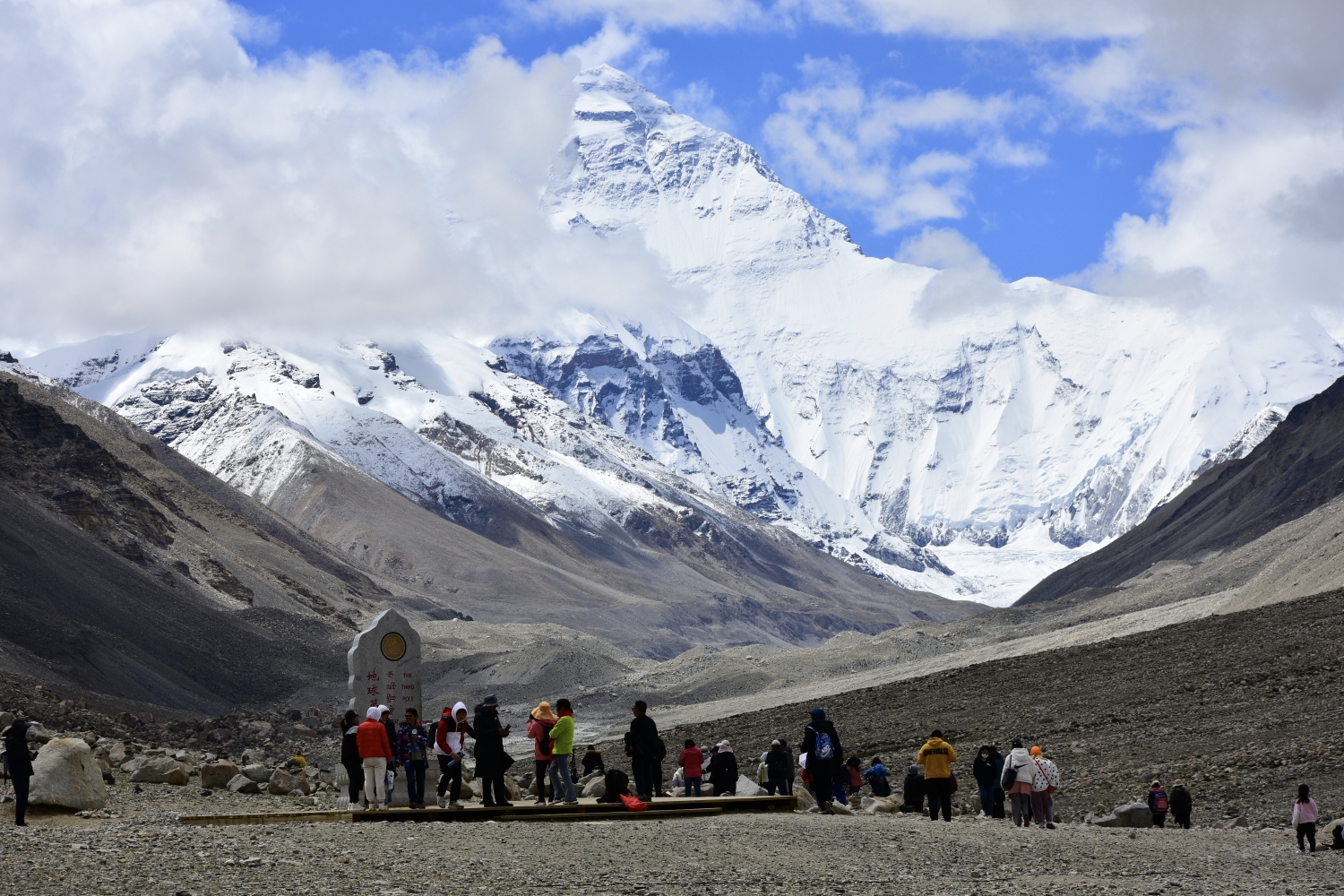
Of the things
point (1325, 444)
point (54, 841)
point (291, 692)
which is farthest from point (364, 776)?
point (1325, 444)

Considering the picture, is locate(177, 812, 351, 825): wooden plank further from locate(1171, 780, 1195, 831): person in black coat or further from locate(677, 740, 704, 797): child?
locate(1171, 780, 1195, 831): person in black coat

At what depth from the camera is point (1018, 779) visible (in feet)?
80.4

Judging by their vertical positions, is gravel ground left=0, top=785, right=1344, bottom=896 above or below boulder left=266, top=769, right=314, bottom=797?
below

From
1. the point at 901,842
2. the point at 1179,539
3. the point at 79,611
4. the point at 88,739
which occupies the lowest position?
the point at 901,842

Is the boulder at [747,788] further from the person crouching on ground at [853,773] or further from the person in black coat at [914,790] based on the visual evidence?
the person in black coat at [914,790]

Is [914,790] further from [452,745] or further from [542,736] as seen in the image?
[452,745]

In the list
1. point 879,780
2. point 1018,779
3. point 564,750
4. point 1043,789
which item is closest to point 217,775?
point 564,750

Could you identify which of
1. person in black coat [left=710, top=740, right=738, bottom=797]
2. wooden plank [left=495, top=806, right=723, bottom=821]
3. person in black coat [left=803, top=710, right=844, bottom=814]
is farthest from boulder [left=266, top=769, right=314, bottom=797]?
person in black coat [left=803, top=710, right=844, bottom=814]

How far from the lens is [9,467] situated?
3969 inches

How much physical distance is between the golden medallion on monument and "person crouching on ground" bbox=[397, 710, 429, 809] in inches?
247

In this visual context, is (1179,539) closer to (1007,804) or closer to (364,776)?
(1007,804)

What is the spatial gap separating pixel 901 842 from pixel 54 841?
400 inches

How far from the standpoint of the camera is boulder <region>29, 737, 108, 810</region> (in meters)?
Result: 22.2

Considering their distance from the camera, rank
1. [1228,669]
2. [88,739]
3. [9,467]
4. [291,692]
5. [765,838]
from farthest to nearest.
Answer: [9,467] → [291,692] → [1228,669] → [88,739] → [765,838]
